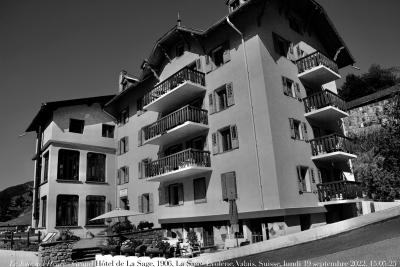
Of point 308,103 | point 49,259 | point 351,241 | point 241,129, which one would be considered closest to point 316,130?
point 308,103

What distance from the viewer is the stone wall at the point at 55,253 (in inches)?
774

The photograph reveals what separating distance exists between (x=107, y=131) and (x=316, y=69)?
21.1 meters

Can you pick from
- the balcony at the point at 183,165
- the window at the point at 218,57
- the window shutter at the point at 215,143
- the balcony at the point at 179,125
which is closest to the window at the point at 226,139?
the window shutter at the point at 215,143

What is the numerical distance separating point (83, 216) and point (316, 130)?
2090 cm

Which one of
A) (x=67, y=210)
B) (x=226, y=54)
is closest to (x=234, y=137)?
(x=226, y=54)

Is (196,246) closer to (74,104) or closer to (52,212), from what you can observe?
(52,212)

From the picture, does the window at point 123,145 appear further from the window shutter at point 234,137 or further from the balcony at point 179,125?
the window shutter at point 234,137

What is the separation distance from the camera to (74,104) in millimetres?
32875

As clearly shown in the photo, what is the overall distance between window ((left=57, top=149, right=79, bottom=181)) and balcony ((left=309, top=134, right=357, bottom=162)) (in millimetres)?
20820

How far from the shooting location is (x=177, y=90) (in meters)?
24.4

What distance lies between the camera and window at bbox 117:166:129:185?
32.2m

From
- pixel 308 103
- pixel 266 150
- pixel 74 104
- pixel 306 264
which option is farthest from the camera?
pixel 74 104

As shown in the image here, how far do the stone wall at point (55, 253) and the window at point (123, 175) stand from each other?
1126 cm

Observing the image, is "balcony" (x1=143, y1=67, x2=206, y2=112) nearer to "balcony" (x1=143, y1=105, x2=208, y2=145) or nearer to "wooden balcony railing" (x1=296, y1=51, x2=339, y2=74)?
"balcony" (x1=143, y1=105, x2=208, y2=145)
